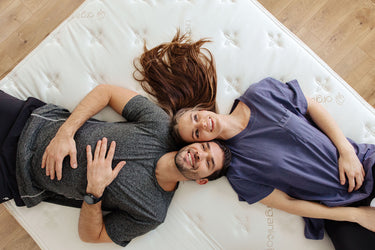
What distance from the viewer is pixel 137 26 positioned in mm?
1401

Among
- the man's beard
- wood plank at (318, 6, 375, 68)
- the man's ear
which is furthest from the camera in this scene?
wood plank at (318, 6, 375, 68)

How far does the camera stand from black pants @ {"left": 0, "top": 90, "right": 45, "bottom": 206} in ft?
3.87

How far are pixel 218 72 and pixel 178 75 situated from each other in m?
0.22

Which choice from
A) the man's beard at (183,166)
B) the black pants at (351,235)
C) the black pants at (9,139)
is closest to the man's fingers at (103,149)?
the man's beard at (183,166)

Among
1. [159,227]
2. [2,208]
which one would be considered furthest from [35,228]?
[159,227]

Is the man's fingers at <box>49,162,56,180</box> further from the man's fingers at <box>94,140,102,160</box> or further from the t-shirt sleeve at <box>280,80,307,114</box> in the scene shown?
the t-shirt sleeve at <box>280,80,307,114</box>

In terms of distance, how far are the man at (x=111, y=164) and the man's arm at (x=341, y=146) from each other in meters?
0.50

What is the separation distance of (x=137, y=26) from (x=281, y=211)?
48.9 inches

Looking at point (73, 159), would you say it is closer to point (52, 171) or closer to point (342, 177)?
point (52, 171)

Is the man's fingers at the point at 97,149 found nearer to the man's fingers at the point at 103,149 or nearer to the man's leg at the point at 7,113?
the man's fingers at the point at 103,149

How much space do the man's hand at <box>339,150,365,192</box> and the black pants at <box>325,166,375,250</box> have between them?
0.21 ft

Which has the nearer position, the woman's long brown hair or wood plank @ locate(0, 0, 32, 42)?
the woman's long brown hair

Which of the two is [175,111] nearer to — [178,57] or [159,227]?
[178,57]

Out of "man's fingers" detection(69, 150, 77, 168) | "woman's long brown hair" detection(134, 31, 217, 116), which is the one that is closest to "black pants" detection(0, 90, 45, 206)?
"man's fingers" detection(69, 150, 77, 168)
